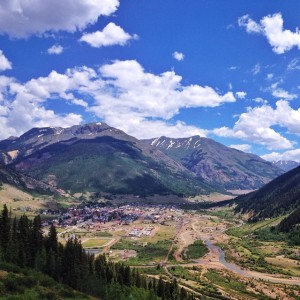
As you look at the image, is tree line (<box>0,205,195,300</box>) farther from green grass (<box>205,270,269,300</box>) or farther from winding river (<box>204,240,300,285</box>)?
winding river (<box>204,240,300,285</box>)

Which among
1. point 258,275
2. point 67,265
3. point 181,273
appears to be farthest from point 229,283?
point 67,265

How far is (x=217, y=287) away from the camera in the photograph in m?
139

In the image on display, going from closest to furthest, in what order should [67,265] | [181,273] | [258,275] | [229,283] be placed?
[67,265] → [229,283] → [181,273] → [258,275]

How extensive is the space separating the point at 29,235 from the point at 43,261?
11127mm

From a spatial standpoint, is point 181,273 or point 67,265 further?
point 181,273

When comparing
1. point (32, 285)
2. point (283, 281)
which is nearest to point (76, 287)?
point (32, 285)

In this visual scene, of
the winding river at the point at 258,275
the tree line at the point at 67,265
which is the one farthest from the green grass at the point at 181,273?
the tree line at the point at 67,265

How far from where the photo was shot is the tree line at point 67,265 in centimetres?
9194

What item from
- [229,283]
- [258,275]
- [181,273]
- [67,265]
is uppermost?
[67,265]

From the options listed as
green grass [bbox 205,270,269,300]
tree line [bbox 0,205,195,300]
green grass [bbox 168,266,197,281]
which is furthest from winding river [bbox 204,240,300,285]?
tree line [bbox 0,205,195,300]

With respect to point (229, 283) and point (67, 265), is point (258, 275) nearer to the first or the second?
point (229, 283)

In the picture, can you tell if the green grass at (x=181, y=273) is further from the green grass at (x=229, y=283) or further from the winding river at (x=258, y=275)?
the winding river at (x=258, y=275)

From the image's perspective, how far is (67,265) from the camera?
99.2 meters

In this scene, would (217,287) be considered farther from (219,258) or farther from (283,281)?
(219,258)
